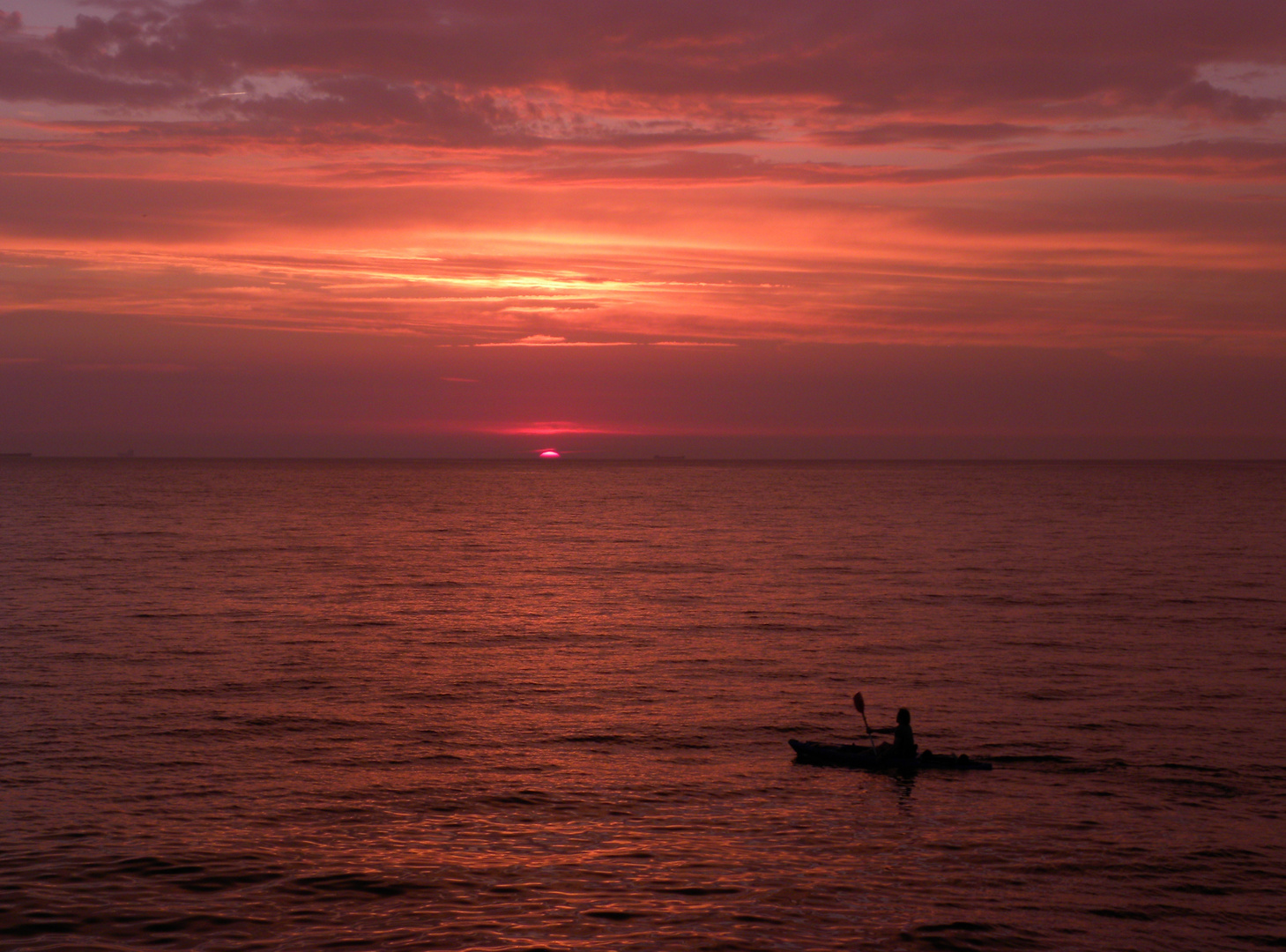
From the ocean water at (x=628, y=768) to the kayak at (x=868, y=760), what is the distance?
39cm

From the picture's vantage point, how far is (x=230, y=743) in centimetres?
2994

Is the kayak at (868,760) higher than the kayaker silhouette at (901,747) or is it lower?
lower

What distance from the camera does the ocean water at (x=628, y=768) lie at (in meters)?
19.5

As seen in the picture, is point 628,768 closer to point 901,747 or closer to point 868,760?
point 868,760

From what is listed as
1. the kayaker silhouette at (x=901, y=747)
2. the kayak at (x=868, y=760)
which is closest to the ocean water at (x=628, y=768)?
the kayak at (x=868, y=760)

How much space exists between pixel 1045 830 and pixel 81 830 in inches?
802

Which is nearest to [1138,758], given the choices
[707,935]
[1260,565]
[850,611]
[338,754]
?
[707,935]

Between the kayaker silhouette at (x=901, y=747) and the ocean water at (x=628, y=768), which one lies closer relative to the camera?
the ocean water at (x=628, y=768)

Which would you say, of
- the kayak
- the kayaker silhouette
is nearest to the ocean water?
the kayak

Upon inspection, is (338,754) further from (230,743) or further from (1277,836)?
(1277,836)

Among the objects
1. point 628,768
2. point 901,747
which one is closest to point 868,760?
point 901,747

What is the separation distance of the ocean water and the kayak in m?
0.39

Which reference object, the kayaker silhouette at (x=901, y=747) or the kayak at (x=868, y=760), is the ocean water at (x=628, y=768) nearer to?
the kayak at (x=868, y=760)

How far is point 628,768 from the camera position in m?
28.2
